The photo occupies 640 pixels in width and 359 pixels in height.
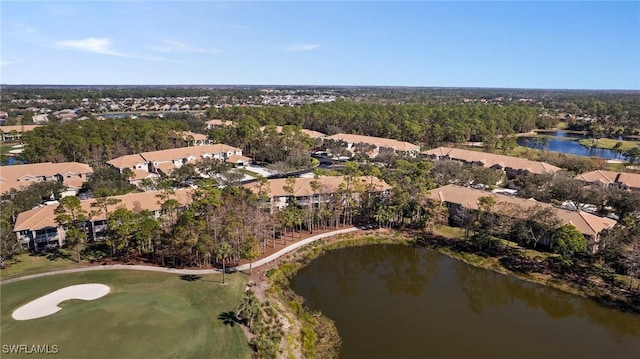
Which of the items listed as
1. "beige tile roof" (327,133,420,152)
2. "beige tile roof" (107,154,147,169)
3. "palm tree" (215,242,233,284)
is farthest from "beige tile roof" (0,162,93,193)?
"beige tile roof" (327,133,420,152)

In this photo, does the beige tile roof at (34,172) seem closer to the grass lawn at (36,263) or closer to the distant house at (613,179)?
the grass lawn at (36,263)

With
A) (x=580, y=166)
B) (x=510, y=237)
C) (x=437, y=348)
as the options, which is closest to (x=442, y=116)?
(x=580, y=166)

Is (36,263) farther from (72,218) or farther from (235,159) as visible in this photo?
(235,159)

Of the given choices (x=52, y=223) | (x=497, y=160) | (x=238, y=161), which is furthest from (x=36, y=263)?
(x=497, y=160)

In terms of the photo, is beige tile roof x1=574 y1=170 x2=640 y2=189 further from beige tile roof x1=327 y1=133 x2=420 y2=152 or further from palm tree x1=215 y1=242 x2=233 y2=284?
palm tree x1=215 y1=242 x2=233 y2=284

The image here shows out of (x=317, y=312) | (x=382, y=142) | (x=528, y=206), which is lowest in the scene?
(x=317, y=312)

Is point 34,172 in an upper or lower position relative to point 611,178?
upper

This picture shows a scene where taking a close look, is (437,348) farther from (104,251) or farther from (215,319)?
(104,251)

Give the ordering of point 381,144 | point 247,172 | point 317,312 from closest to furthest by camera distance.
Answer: point 317,312 < point 247,172 < point 381,144
